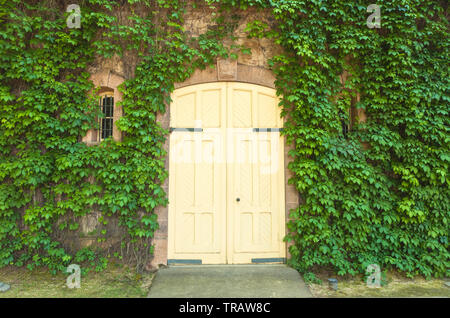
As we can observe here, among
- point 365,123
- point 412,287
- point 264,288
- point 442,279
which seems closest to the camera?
point 264,288

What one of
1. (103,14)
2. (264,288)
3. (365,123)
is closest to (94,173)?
(103,14)

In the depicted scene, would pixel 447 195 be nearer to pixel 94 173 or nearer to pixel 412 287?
pixel 412 287

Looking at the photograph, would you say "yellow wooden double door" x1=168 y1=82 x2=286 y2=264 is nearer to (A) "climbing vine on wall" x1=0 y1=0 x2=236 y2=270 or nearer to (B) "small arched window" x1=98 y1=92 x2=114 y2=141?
(A) "climbing vine on wall" x1=0 y1=0 x2=236 y2=270

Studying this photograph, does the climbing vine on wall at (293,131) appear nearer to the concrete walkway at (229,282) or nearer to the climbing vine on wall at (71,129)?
the climbing vine on wall at (71,129)

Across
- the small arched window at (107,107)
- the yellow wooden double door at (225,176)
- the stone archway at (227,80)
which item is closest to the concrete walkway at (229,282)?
the yellow wooden double door at (225,176)

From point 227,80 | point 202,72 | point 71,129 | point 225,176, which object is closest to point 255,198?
point 225,176

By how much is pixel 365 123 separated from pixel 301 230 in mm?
2073

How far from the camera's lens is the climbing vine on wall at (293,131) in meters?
4.04

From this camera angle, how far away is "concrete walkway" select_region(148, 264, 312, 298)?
338cm

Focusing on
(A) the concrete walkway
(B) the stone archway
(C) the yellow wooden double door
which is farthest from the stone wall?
→ (A) the concrete walkway

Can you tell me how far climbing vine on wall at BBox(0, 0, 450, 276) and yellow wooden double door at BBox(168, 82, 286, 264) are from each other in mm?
293

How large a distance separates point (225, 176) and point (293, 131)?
1320 mm

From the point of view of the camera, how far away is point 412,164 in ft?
13.6

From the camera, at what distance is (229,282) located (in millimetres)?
3660
